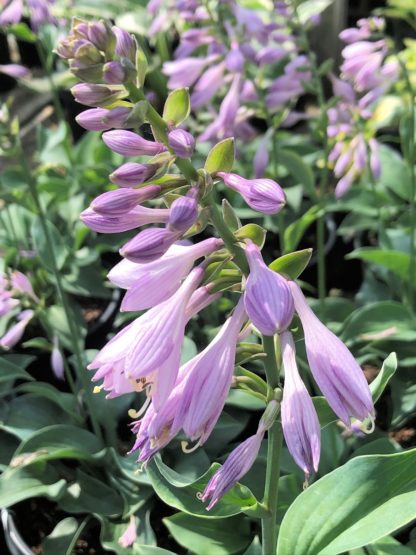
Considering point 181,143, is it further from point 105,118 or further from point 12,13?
point 12,13

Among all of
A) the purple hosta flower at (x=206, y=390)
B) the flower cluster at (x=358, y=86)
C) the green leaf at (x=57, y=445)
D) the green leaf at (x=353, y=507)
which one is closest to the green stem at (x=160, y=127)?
the purple hosta flower at (x=206, y=390)

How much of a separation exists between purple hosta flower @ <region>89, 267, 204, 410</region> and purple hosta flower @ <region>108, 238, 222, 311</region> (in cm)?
1

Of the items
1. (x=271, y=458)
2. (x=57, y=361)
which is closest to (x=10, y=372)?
(x=57, y=361)

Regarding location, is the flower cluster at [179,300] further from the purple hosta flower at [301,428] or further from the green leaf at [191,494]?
the green leaf at [191,494]

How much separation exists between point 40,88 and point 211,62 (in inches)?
65.3

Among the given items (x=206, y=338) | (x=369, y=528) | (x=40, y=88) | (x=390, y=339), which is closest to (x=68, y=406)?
(x=206, y=338)

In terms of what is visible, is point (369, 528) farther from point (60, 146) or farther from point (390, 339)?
point (60, 146)

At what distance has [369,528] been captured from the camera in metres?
1.15

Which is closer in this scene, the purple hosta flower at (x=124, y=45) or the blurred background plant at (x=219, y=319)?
the purple hosta flower at (x=124, y=45)

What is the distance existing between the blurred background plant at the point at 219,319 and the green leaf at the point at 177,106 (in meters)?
0.38

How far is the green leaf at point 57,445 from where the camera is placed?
71.1 inches

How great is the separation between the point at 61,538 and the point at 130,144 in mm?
1327

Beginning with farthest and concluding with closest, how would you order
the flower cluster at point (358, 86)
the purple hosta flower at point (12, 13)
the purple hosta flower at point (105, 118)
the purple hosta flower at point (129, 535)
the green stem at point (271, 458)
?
the purple hosta flower at point (12, 13), the flower cluster at point (358, 86), the purple hosta flower at point (129, 535), the green stem at point (271, 458), the purple hosta flower at point (105, 118)

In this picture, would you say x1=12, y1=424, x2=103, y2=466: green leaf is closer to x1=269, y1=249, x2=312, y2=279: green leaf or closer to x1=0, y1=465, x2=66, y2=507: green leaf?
x1=0, y1=465, x2=66, y2=507: green leaf
